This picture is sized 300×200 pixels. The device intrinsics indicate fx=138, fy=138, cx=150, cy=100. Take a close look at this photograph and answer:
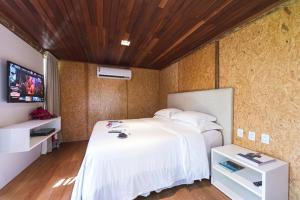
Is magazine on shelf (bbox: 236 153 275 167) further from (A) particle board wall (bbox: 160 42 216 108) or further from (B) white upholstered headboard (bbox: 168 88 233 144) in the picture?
(A) particle board wall (bbox: 160 42 216 108)

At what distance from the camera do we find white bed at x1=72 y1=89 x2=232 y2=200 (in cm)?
141

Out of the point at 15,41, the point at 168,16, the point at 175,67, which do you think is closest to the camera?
the point at 168,16

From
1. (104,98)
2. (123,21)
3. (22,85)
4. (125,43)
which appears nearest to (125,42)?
(125,43)

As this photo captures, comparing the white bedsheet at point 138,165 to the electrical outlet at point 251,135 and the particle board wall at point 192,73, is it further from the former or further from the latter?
the particle board wall at point 192,73

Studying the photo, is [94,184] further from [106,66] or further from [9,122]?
[106,66]

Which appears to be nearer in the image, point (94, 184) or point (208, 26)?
point (94, 184)

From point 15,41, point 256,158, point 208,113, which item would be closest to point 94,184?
point 256,158

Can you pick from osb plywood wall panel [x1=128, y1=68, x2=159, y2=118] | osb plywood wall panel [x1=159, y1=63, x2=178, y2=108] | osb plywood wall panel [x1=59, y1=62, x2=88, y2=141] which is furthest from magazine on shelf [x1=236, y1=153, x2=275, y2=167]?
osb plywood wall panel [x1=59, y1=62, x2=88, y2=141]

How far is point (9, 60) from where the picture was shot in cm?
203

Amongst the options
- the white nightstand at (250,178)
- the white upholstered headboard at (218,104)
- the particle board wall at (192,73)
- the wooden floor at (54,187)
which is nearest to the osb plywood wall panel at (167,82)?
the particle board wall at (192,73)

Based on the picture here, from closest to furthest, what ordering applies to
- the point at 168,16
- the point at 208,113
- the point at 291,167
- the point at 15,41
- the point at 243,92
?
1. the point at 291,167
2. the point at 168,16
3. the point at 243,92
4. the point at 15,41
5. the point at 208,113

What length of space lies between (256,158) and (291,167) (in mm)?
335

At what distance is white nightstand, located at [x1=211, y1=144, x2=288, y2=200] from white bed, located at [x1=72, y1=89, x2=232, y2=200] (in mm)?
175

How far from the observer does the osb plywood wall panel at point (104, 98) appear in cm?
408
